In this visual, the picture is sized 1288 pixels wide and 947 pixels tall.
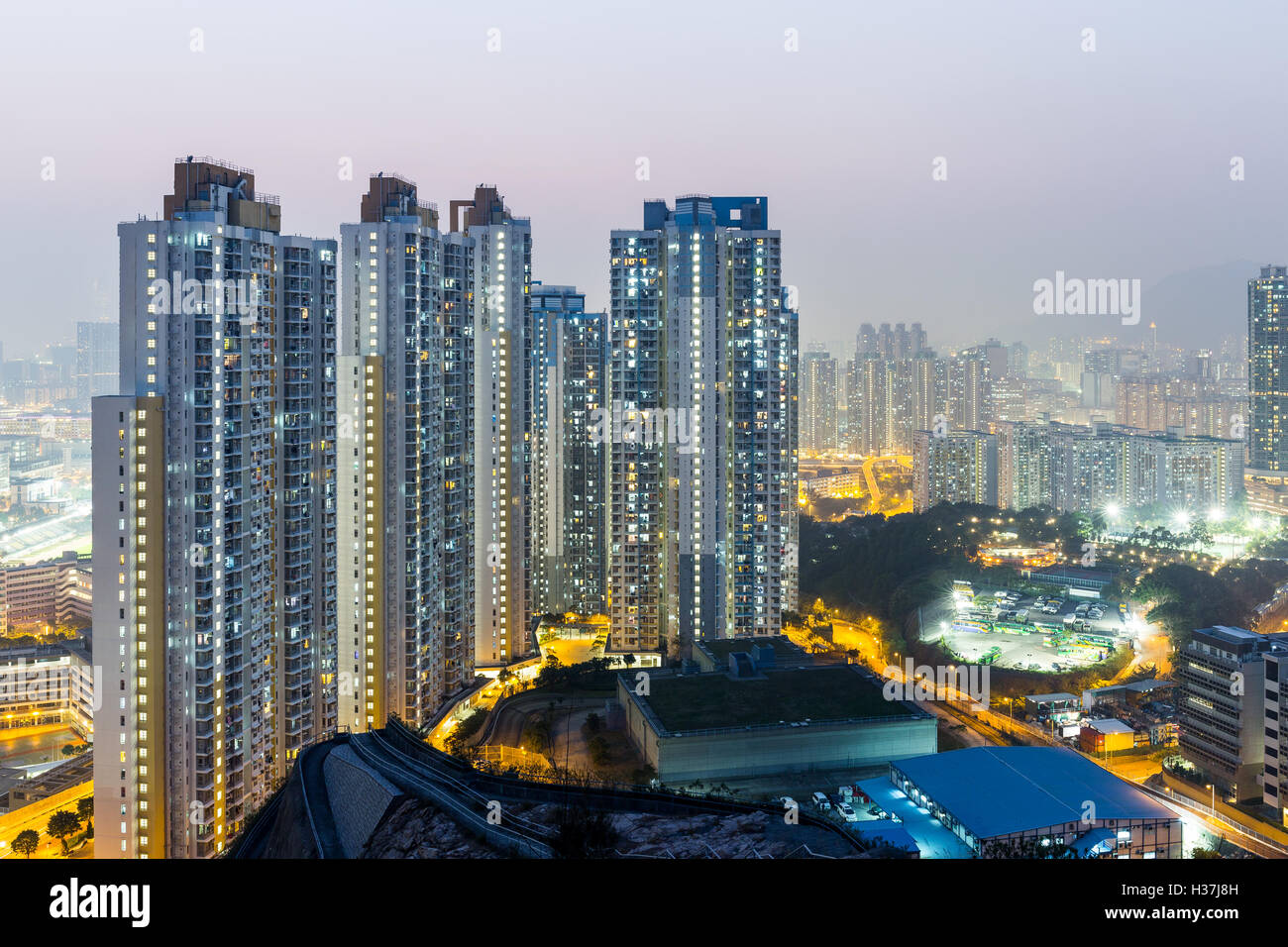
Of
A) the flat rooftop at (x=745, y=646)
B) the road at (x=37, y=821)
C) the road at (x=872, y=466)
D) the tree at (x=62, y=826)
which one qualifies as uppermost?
the road at (x=872, y=466)

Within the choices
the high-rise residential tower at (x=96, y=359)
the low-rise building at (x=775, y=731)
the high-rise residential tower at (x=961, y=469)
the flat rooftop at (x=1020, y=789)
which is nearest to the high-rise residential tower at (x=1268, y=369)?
the high-rise residential tower at (x=961, y=469)

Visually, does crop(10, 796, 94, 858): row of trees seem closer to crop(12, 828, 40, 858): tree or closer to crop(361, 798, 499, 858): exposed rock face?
crop(12, 828, 40, 858): tree

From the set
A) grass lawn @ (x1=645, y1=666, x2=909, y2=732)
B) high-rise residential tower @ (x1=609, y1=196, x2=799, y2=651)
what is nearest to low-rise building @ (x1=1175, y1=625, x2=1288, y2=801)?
grass lawn @ (x1=645, y1=666, x2=909, y2=732)

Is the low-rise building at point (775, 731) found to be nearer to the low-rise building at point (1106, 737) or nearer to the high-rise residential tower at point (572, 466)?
the low-rise building at point (1106, 737)

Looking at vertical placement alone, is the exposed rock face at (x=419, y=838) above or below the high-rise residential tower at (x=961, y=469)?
below
